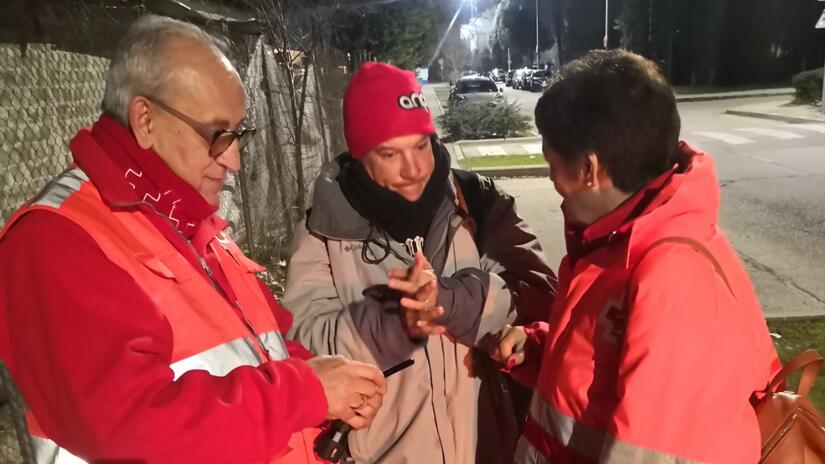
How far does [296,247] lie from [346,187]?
0.90 feet

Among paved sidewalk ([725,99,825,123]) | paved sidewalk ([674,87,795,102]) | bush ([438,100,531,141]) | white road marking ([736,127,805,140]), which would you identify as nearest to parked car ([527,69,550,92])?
paved sidewalk ([674,87,795,102])

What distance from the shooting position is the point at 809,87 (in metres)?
22.6

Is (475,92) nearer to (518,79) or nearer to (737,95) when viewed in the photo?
(737,95)

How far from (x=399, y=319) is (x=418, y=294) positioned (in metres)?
0.20

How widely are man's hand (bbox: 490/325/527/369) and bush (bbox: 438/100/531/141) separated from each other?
1738cm

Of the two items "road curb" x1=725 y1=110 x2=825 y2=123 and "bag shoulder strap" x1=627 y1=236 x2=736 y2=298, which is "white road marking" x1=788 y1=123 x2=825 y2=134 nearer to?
"road curb" x1=725 y1=110 x2=825 y2=123

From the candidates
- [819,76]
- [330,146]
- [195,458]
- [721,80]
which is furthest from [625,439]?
[721,80]

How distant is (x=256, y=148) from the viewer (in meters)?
7.00

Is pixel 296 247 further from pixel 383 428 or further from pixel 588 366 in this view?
pixel 588 366

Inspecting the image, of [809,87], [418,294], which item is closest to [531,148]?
[809,87]

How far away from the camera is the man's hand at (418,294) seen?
184 centimetres

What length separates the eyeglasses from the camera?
1498 mm

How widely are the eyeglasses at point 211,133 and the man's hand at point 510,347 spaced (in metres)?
1.04

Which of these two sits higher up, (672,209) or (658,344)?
(672,209)
